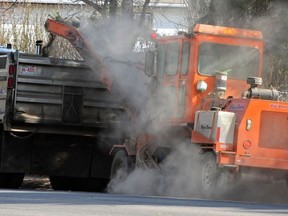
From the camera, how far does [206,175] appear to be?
17750 millimetres

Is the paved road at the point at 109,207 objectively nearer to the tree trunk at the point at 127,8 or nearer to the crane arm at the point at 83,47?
the crane arm at the point at 83,47

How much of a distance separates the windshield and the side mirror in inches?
48.7

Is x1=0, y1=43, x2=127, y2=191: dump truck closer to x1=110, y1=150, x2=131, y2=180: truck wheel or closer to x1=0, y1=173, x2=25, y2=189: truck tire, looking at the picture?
x1=0, y1=173, x2=25, y2=189: truck tire

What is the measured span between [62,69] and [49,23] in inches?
84.8

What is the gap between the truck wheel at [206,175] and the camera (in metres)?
17.5

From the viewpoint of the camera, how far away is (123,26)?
23.5 metres

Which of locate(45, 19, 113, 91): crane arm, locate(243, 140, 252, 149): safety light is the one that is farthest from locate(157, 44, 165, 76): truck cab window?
locate(243, 140, 252, 149): safety light

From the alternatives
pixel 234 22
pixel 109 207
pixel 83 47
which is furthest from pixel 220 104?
pixel 109 207

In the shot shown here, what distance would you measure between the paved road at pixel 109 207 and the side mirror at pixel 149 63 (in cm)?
432

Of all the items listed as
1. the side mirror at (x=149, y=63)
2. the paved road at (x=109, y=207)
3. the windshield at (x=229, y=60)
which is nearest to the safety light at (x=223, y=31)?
the windshield at (x=229, y=60)

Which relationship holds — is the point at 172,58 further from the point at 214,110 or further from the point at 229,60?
the point at 214,110

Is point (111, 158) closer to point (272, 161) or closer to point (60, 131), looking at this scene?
point (60, 131)

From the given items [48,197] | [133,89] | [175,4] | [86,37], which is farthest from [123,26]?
[175,4]

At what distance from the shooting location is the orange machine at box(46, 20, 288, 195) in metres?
17.5
